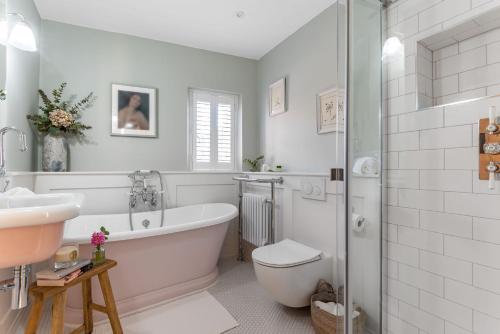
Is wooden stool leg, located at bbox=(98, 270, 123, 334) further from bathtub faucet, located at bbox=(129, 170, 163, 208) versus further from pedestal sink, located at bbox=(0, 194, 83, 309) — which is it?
bathtub faucet, located at bbox=(129, 170, 163, 208)

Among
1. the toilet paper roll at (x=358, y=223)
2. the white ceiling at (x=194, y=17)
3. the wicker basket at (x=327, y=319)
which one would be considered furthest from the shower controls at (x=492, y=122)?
the white ceiling at (x=194, y=17)

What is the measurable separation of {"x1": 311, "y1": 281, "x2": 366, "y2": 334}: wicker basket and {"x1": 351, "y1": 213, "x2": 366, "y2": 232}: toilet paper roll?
1.27 feet

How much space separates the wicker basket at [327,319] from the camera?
4.21 ft

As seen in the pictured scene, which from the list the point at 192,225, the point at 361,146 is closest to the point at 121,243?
the point at 192,225

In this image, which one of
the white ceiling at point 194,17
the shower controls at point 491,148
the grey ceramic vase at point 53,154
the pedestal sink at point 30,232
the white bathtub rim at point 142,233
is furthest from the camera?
the grey ceramic vase at point 53,154

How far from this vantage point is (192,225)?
6.61ft

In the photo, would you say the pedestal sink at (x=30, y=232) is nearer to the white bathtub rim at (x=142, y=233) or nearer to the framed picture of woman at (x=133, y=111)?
the white bathtub rim at (x=142, y=233)

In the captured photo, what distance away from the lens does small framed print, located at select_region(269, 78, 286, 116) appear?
287cm

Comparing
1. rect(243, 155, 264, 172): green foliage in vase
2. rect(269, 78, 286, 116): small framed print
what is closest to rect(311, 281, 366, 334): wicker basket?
rect(243, 155, 264, 172): green foliage in vase

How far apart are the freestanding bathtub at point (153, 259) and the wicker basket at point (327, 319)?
940mm

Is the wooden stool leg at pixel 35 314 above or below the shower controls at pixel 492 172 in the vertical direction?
below

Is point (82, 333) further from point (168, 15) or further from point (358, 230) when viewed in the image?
point (168, 15)

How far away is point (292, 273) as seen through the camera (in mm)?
1689

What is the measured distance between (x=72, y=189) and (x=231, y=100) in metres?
2.04
